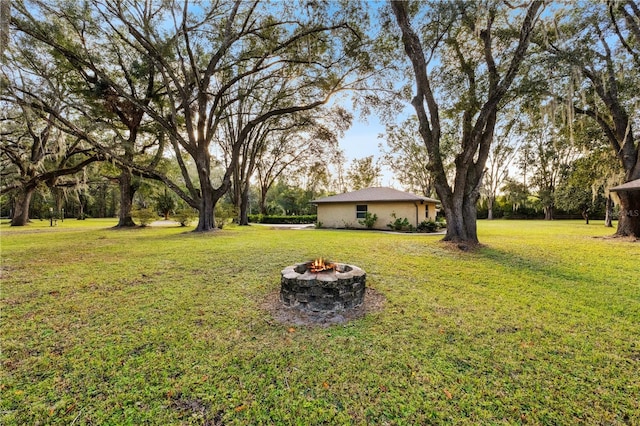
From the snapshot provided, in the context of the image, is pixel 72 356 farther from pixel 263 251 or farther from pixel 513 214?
pixel 513 214

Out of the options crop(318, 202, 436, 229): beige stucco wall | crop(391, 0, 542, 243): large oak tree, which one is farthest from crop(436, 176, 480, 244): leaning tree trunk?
crop(318, 202, 436, 229): beige stucco wall

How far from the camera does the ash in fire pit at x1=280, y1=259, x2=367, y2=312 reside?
3.54 meters

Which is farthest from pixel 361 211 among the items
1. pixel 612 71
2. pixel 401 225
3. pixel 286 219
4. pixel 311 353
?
pixel 311 353

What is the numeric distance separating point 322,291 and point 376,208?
14000mm

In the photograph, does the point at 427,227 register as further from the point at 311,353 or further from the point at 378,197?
the point at 311,353

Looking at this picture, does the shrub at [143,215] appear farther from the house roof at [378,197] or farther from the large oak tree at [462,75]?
the large oak tree at [462,75]

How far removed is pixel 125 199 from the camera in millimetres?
15477

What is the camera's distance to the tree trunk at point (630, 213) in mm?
9969

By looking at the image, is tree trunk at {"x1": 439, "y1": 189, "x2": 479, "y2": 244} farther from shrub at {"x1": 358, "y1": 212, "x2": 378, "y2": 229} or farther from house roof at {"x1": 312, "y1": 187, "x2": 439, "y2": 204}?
shrub at {"x1": 358, "y1": 212, "x2": 378, "y2": 229}

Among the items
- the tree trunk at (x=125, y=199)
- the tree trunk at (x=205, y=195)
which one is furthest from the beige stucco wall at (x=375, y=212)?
→ the tree trunk at (x=125, y=199)

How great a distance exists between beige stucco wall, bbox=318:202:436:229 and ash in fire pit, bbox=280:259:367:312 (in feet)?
43.4

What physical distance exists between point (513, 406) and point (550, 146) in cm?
3534

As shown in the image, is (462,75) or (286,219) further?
(286,219)

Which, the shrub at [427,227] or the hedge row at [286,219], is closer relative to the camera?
the shrub at [427,227]
